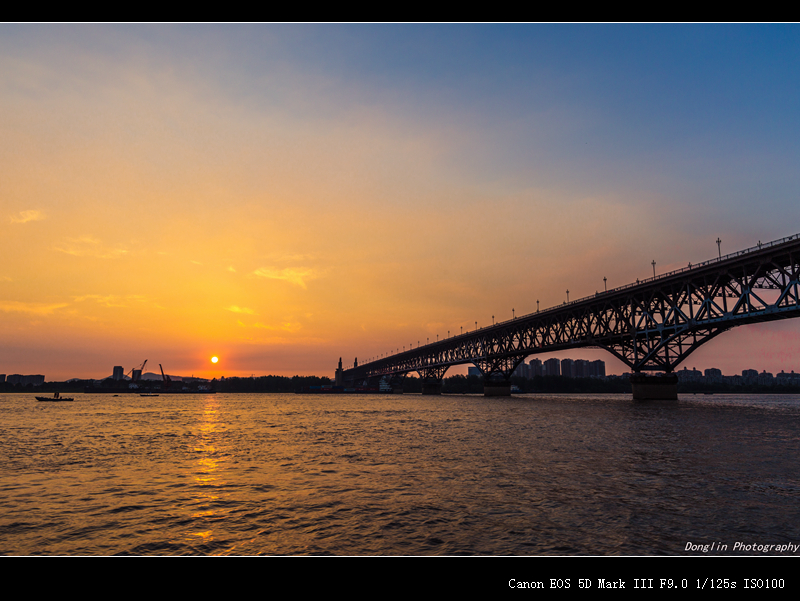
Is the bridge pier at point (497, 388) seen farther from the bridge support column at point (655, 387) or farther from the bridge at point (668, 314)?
the bridge support column at point (655, 387)

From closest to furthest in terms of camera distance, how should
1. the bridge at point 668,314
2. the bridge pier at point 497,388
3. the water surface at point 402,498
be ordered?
the water surface at point 402,498 → the bridge at point 668,314 → the bridge pier at point 497,388

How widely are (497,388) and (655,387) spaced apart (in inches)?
3021

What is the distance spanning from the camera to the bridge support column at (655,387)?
9312 cm

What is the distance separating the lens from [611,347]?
104375 millimetres

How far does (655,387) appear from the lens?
94500mm

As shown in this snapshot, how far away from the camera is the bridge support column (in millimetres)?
93125

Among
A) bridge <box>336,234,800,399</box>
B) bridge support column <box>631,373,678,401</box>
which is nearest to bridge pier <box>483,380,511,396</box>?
bridge <box>336,234,800,399</box>

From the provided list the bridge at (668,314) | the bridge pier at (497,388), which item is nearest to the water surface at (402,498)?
the bridge at (668,314)

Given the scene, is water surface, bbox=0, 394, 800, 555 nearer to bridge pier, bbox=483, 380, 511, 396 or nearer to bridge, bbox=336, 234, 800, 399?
bridge, bbox=336, 234, 800, 399

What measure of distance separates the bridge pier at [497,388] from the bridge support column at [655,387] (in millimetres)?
73579

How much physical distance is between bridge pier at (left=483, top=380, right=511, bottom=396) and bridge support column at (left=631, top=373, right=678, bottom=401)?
73579 mm
